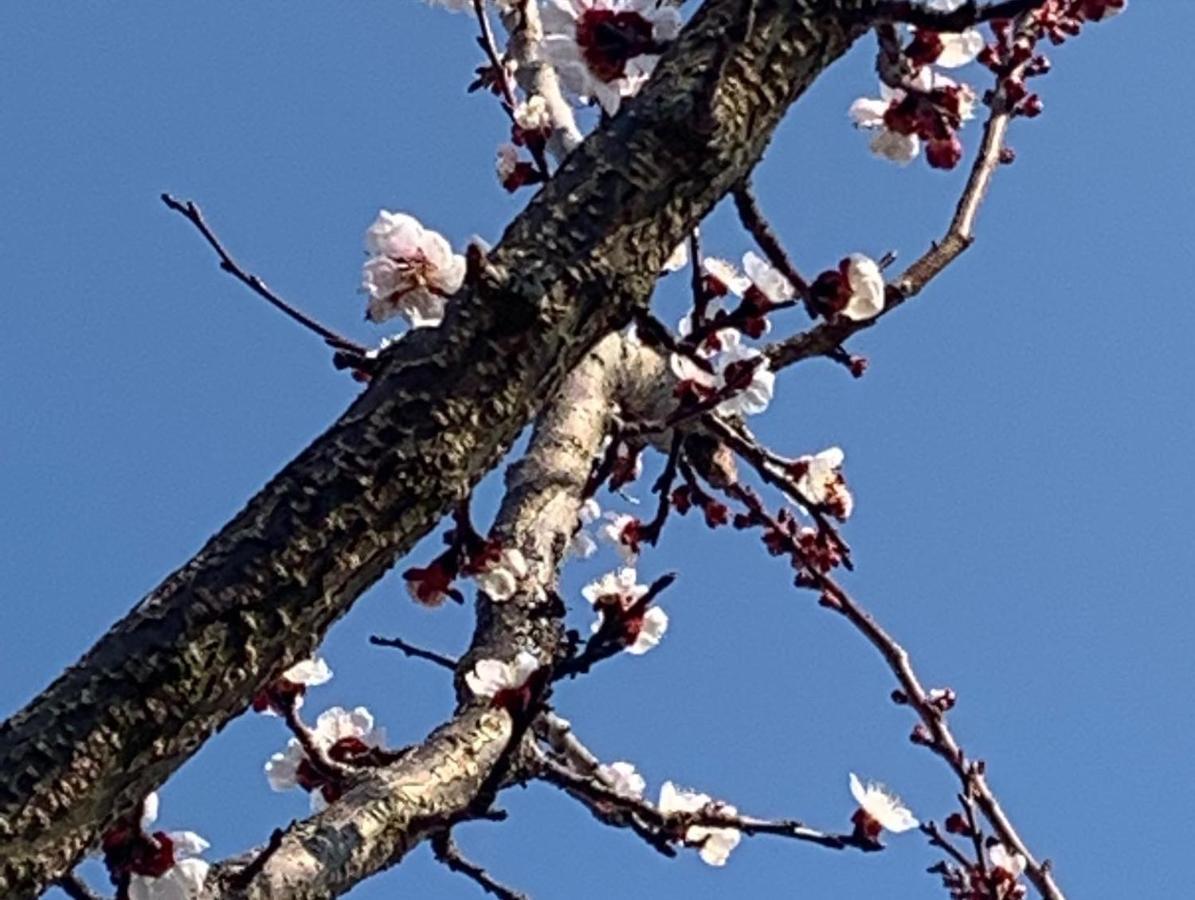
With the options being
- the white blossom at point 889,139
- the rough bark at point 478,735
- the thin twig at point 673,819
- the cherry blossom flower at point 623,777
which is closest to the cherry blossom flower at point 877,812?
the thin twig at point 673,819

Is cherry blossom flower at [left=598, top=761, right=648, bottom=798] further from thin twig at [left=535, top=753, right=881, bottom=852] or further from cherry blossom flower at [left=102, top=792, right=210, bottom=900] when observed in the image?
cherry blossom flower at [left=102, top=792, right=210, bottom=900]

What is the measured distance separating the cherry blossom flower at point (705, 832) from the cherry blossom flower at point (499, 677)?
55cm

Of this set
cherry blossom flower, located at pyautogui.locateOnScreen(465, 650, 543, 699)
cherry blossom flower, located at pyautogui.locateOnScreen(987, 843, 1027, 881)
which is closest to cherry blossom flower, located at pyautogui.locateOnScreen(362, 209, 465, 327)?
cherry blossom flower, located at pyautogui.locateOnScreen(465, 650, 543, 699)

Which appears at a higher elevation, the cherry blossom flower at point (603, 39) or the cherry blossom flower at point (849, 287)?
the cherry blossom flower at point (603, 39)

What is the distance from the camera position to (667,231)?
5.33 ft

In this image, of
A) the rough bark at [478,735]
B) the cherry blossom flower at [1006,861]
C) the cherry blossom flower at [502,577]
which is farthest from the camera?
the cherry blossom flower at [1006,861]

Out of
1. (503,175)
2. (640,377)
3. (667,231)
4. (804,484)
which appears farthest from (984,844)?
(667,231)

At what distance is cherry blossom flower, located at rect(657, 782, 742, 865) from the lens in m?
2.82

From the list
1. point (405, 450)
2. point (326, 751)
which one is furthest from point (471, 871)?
point (405, 450)

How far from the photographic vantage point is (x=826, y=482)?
3209 millimetres

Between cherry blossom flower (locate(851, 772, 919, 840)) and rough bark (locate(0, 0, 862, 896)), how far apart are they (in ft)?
5.31

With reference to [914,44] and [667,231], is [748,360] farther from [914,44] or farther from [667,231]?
[667,231]

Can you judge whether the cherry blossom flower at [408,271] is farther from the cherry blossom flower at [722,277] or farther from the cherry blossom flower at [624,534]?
the cherry blossom flower at [624,534]

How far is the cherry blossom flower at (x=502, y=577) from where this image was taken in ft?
8.57
